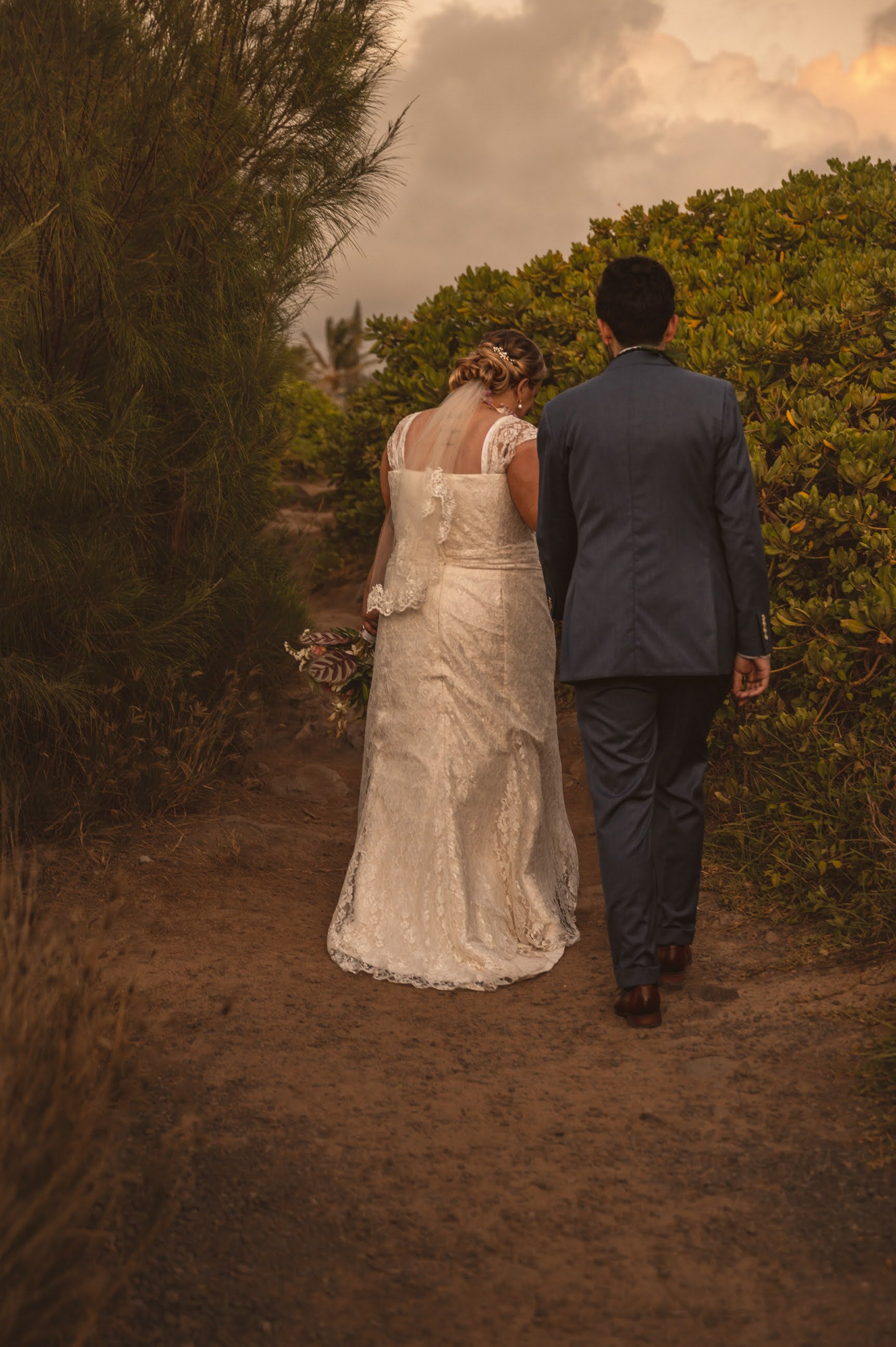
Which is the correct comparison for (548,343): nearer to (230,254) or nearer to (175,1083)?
(230,254)

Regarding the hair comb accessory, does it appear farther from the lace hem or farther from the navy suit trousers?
the lace hem

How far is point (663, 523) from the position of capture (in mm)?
3625

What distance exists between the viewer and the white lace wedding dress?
4312mm

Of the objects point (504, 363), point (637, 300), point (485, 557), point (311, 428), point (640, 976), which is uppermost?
point (637, 300)

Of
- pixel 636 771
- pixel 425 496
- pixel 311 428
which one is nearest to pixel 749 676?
pixel 636 771

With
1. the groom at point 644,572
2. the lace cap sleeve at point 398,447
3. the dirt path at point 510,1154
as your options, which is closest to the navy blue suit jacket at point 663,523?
the groom at point 644,572

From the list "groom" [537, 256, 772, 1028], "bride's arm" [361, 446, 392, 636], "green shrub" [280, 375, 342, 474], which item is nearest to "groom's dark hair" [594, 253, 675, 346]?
"groom" [537, 256, 772, 1028]

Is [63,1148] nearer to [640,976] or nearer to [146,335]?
[640,976]

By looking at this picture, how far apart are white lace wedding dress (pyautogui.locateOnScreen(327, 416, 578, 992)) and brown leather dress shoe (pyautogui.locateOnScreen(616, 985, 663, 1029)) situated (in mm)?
506

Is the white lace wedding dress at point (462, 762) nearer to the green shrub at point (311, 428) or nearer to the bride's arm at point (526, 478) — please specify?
the bride's arm at point (526, 478)

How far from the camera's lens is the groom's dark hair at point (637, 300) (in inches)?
143

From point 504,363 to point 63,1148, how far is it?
2854mm

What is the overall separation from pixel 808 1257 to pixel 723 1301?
0.78ft

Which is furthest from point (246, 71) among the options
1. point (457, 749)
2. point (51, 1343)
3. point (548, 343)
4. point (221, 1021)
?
point (51, 1343)
